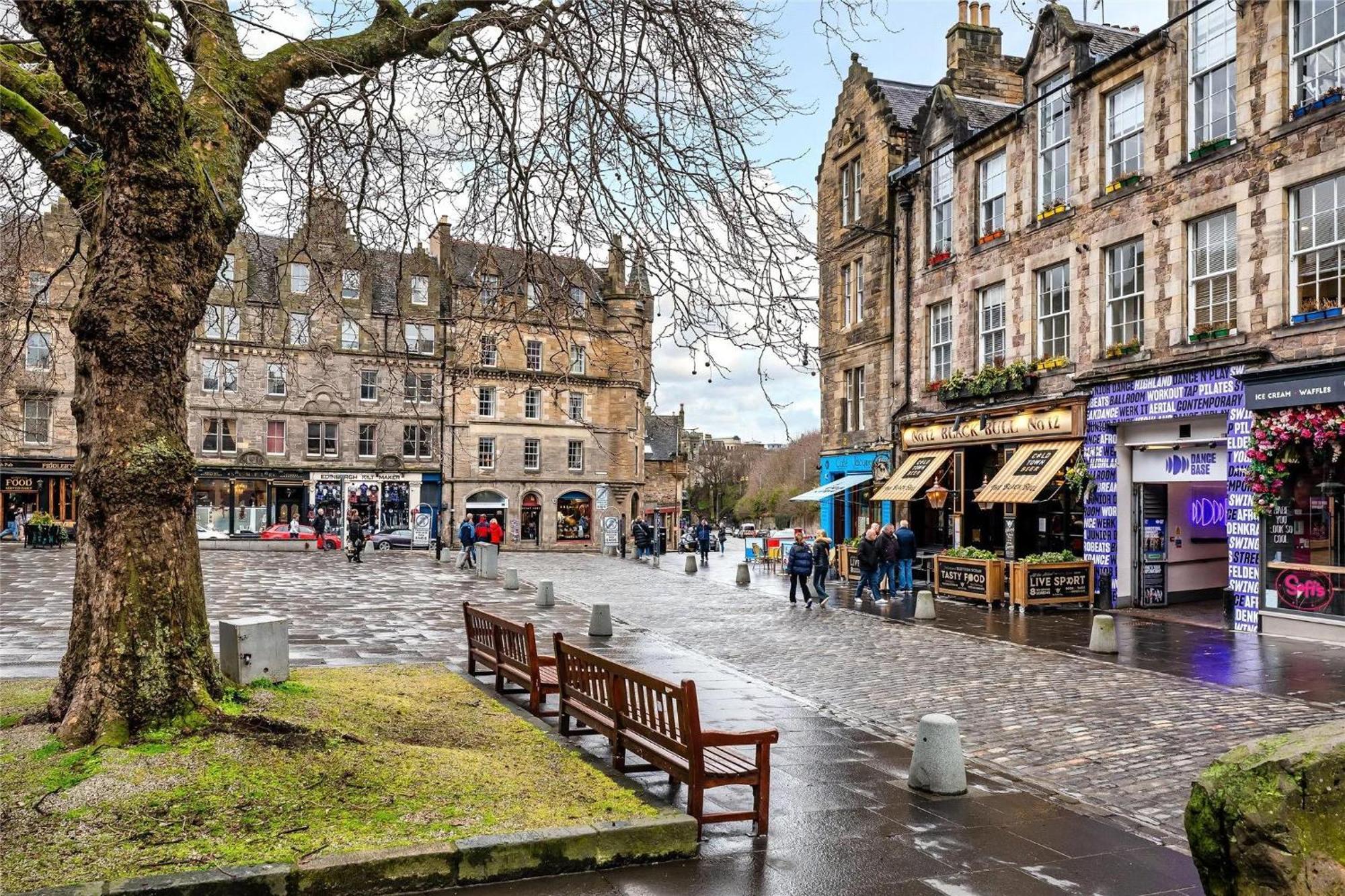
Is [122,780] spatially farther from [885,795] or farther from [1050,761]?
[1050,761]

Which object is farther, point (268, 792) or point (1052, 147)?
point (1052, 147)

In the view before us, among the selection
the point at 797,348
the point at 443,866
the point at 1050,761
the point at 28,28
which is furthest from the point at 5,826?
the point at 1050,761

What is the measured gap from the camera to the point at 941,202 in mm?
26281

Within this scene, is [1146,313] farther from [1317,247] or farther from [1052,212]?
[1052,212]

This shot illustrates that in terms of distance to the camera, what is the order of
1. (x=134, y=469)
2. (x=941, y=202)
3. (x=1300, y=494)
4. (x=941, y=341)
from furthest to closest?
(x=941, y=341)
(x=941, y=202)
(x=1300, y=494)
(x=134, y=469)

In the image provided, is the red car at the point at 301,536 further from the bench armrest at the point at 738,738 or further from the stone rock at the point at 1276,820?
the stone rock at the point at 1276,820

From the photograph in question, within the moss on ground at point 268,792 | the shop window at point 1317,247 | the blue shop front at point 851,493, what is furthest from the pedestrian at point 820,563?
the moss on ground at point 268,792

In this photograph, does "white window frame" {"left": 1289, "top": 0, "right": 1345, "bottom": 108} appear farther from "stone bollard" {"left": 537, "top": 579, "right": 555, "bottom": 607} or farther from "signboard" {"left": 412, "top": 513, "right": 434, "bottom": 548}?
"signboard" {"left": 412, "top": 513, "right": 434, "bottom": 548}

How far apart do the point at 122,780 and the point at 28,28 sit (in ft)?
16.5

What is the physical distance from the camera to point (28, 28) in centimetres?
689

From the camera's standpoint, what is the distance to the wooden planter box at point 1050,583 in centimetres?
1977

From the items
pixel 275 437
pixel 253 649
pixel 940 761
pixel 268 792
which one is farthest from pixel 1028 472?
pixel 275 437

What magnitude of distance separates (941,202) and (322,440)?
128 ft

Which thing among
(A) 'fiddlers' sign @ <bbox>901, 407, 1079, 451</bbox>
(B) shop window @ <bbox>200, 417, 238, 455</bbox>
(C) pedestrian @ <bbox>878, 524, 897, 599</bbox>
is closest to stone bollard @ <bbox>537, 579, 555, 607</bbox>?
(C) pedestrian @ <bbox>878, 524, 897, 599</bbox>
